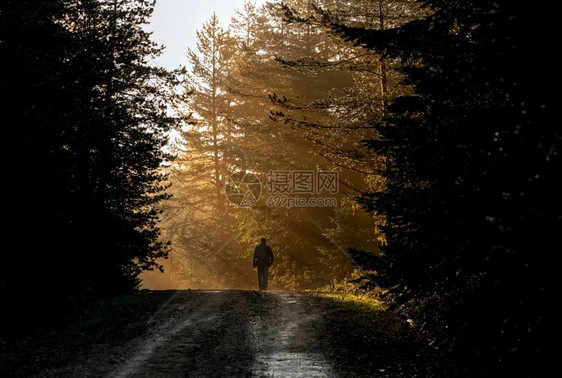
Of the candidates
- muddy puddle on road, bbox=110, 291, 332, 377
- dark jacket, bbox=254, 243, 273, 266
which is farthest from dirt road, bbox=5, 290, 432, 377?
dark jacket, bbox=254, 243, 273, 266

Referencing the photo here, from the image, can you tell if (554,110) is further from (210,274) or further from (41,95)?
(210,274)

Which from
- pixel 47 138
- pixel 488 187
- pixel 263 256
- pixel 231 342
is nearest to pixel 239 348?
pixel 231 342

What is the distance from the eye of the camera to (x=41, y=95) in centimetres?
1057

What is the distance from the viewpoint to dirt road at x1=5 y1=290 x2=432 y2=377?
25.0ft

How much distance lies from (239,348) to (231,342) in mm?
514

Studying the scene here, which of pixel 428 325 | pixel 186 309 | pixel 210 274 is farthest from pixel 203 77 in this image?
pixel 428 325

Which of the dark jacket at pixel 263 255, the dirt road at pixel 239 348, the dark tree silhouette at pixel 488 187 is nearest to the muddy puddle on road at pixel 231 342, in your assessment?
the dirt road at pixel 239 348

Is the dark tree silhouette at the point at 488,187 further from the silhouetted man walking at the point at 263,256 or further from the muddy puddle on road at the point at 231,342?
the silhouetted man walking at the point at 263,256

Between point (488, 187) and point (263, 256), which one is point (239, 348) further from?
point (263, 256)

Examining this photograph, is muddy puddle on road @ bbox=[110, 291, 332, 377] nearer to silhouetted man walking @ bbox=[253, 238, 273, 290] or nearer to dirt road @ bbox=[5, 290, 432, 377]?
dirt road @ bbox=[5, 290, 432, 377]

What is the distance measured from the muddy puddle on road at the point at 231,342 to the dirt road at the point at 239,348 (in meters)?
0.02

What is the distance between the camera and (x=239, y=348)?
9.05 m

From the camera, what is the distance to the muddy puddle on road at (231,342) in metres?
7.69

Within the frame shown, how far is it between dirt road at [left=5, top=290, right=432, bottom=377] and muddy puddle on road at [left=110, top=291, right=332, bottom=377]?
0.05 ft
